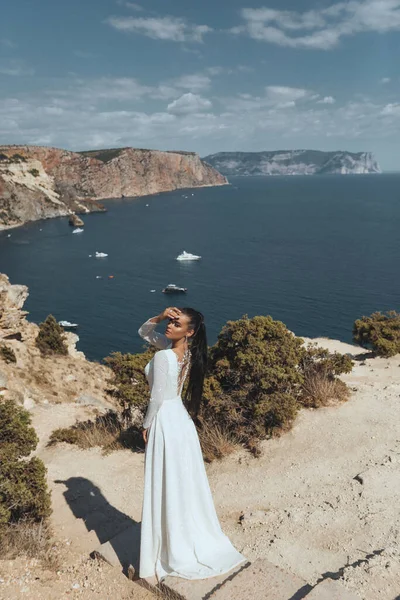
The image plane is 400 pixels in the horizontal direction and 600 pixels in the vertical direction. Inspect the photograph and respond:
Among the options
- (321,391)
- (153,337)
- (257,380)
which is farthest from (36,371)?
(153,337)

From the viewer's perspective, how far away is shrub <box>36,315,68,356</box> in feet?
84.1

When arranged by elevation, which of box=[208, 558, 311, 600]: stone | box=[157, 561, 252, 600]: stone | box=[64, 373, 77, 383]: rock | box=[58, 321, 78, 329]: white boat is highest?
box=[208, 558, 311, 600]: stone

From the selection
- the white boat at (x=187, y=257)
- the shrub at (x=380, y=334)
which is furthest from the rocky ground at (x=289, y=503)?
the white boat at (x=187, y=257)

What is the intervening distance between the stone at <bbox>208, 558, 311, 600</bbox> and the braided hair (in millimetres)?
1826

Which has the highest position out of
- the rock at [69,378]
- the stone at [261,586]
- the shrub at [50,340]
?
the stone at [261,586]

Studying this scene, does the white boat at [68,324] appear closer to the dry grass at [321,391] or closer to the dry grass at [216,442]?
the dry grass at [321,391]

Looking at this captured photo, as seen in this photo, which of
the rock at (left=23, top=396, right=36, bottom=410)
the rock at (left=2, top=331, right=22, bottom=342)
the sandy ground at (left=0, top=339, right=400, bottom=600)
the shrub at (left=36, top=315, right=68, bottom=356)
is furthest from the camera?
the shrub at (left=36, top=315, right=68, bottom=356)

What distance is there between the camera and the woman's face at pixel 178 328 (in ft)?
16.7

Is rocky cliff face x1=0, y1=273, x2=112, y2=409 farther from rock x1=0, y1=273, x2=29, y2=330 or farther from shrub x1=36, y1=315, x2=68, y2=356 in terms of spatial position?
shrub x1=36, y1=315, x2=68, y2=356

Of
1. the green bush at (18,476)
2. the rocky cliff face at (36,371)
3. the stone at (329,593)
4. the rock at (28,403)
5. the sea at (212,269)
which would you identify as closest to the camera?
the stone at (329,593)

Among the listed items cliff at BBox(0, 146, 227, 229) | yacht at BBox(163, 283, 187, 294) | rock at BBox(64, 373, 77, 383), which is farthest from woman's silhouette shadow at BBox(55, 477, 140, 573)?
cliff at BBox(0, 146, 227, 229)

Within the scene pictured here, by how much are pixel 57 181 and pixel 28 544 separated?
17171 centimetres

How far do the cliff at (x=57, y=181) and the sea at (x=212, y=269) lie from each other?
837cm

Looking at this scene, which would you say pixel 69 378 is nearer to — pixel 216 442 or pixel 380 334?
pixel 216 442
